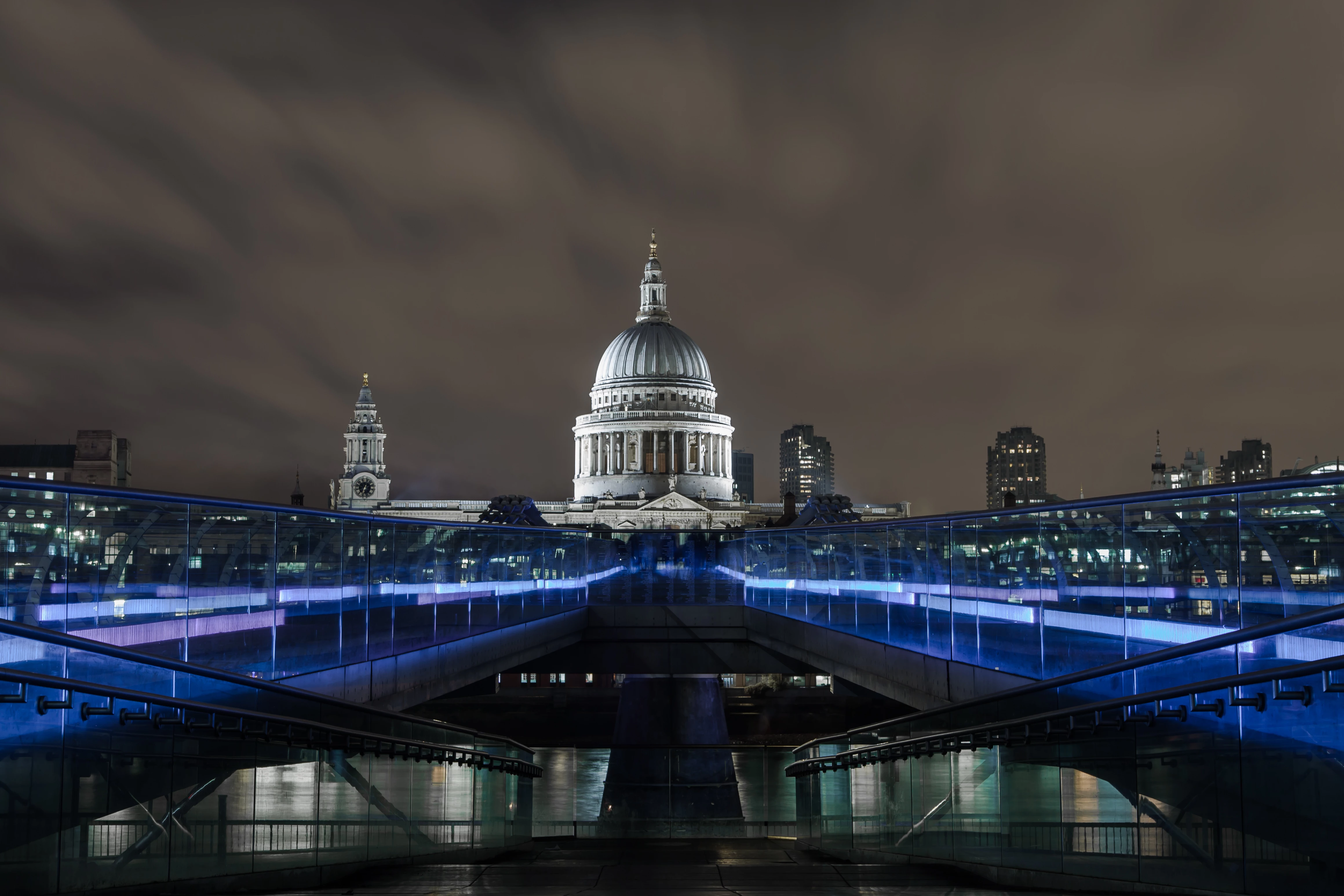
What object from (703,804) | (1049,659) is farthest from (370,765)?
(703,804)

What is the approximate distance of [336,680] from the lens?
52.5 ft

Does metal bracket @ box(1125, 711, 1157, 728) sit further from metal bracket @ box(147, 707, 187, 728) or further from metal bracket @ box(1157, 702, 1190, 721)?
metal bracket @ box(147, 707, 187, 728)

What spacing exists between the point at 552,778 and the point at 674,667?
6284 millimetres

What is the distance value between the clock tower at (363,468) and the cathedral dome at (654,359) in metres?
36.9

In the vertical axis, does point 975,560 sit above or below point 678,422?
below

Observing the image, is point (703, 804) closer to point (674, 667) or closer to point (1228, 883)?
point (674, 667)

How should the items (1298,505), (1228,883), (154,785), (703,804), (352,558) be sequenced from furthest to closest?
(703,804), (352,558), (1298,505), (154,785), (1228,883)

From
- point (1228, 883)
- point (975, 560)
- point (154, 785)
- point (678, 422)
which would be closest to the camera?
point (1228, 883)

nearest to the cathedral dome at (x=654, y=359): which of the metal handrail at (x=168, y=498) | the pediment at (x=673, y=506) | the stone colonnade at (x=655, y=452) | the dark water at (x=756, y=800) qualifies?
the stone colonnade at (x=655, y=452)

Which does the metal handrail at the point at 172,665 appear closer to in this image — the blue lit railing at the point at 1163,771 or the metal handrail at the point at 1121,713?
the metal handrail at the point at 1121,713

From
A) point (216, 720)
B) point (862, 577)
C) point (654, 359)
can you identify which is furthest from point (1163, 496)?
point (654, 359)

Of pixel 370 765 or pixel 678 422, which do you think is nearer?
pixel 370 765

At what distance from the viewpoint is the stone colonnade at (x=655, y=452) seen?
185m

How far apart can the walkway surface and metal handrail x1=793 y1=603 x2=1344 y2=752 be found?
5.23 feet
